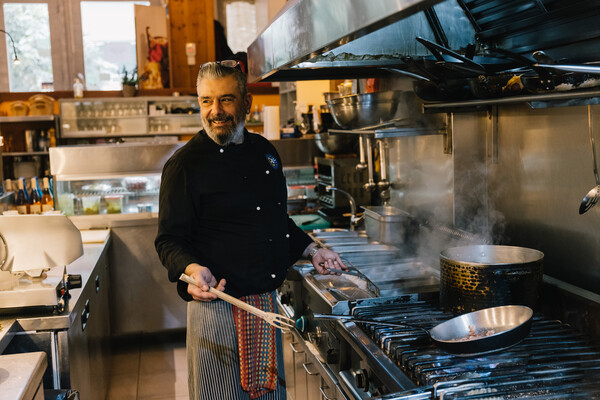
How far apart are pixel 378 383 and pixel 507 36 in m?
1.32

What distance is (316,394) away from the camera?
7.95 ft

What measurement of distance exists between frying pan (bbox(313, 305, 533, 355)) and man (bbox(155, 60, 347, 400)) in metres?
0.66

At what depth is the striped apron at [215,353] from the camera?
92.7 inches

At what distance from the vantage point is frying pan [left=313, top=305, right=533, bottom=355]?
1631mm

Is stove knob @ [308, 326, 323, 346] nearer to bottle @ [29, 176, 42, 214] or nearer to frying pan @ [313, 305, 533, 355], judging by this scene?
frying pan @ [313, 305, 533, 355]

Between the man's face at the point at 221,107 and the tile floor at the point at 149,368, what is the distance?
87.0 inches

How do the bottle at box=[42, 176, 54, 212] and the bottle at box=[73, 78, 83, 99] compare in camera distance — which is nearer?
the bottle at box=[42, 176, 54, 212]

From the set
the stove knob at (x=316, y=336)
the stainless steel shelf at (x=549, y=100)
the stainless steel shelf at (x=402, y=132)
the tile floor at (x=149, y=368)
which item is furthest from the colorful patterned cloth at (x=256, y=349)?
the tile floor at (x=149, y=368)

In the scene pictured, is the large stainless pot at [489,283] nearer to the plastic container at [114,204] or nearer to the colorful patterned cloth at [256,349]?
the colorful patterned cloth at [256,349]

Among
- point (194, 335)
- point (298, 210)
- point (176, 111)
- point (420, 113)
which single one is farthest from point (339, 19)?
point (176, 111)

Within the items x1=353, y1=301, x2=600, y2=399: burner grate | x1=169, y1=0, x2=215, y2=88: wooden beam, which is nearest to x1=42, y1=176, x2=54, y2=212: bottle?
x1=353, y1=301, x2=600, y2=399: burner grate

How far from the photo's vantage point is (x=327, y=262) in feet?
8.42

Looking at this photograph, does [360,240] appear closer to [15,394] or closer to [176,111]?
[15,394]

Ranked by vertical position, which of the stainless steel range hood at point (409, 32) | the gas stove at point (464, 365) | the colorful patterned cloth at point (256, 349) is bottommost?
the colorful patterned cloth at point (256, 349)
